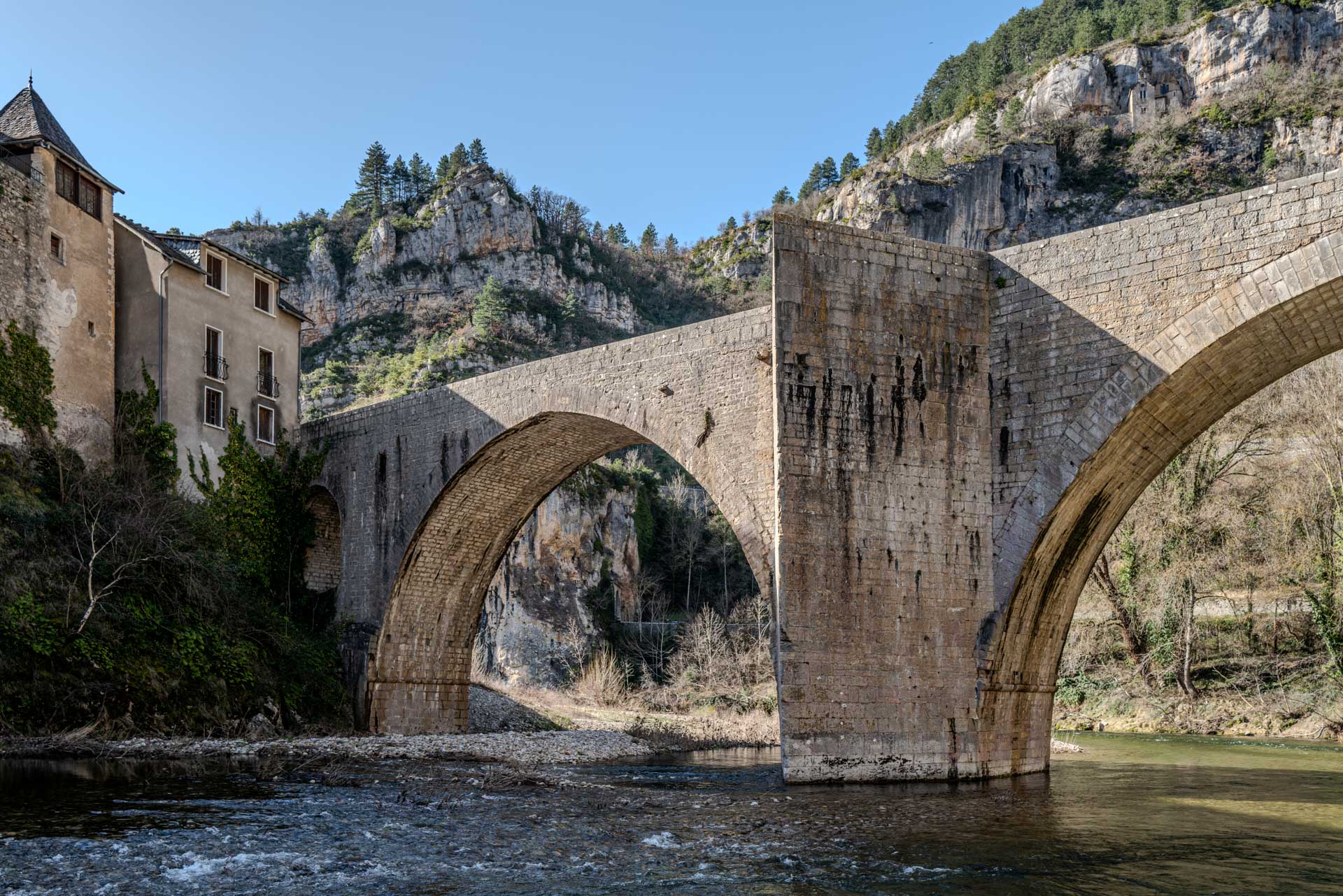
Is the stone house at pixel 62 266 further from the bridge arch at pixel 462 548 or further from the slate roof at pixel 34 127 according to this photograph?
the bridge arch at pixel 462 548

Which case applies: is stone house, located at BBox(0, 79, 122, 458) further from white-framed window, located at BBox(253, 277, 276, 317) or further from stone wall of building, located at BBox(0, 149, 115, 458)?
white-framed window, located at BBox(253, 277, 276, 317)

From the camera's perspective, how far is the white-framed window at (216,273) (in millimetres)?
25266

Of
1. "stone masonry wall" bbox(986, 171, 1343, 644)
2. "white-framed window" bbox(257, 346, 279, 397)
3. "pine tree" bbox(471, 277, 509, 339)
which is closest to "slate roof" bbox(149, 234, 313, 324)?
"white-framed window" bbox(257, 346, 279, 397)

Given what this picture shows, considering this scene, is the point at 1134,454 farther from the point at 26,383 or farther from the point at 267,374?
the point at 26,383

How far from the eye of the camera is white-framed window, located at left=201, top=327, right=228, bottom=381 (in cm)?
2497

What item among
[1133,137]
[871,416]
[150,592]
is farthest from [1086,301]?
[1133,137]

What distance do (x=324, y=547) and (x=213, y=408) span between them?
13.2ft

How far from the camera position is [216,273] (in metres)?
25.5

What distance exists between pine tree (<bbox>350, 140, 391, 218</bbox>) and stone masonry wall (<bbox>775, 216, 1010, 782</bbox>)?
7325 cm

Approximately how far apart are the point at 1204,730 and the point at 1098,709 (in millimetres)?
2866

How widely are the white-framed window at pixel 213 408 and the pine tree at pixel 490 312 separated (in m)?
38.9

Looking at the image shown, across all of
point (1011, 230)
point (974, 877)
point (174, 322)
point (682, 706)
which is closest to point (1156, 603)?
point (682, 706)

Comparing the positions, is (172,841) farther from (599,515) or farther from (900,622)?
(599,515)

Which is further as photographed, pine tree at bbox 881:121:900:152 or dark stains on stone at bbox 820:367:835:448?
Answer: pine tree at bbox 881:121:900:152
